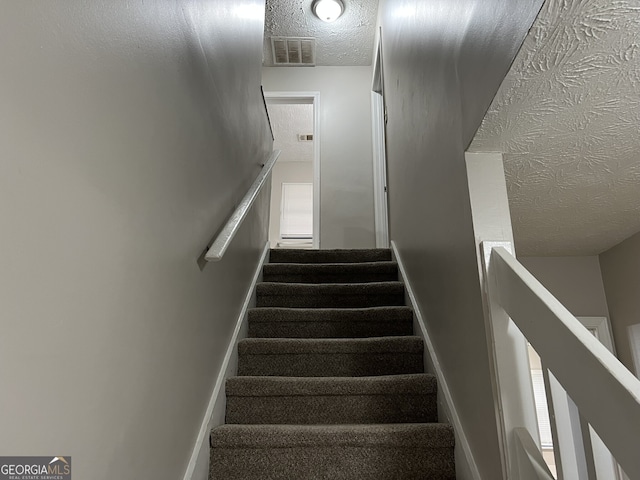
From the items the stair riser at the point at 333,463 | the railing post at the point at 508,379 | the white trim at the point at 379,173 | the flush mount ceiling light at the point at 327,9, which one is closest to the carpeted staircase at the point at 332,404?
the stair riser at the point at 333,463

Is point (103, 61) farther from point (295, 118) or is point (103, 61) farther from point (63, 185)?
point (295, 118)

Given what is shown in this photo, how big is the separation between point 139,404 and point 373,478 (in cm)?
93

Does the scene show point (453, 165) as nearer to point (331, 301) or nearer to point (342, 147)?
point (331, 301)

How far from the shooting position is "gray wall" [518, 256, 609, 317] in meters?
2.55

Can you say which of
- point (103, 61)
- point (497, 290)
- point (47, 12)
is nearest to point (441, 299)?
point (497, 290)

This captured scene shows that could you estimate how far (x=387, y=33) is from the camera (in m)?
3.44

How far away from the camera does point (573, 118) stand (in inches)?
44.9

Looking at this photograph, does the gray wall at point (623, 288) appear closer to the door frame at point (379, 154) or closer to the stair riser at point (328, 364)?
the stair riser at point (328, 364)

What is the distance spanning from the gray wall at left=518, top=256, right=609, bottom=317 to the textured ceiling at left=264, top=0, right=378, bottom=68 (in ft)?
9.16

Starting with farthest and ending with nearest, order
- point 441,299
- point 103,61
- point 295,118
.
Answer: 1. point 295,118
2. point 441,299
3. point 103,61

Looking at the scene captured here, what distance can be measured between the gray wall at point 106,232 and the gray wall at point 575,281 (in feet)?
6.78

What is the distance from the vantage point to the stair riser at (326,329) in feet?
7.63

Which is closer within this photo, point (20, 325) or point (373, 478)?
point (20, 325)

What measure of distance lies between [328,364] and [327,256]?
1.23m
